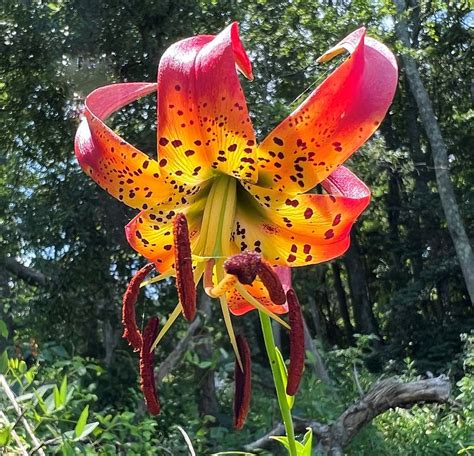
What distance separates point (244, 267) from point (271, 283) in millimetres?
30

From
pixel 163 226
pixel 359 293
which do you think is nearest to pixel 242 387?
pixel 163 226

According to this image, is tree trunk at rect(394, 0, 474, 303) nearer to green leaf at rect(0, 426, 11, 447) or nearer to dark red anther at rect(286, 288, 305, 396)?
green leaf at rect(0, 426, 11, 447)

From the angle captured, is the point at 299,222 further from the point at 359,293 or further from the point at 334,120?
the point at 359,293

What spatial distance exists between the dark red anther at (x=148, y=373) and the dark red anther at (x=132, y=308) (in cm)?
1

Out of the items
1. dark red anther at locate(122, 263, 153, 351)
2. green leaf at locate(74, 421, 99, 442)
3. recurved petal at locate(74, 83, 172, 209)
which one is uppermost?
recurved petal at locate(74, 83, 172, 209)

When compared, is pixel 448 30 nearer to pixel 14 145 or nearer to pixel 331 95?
pixel 14 145

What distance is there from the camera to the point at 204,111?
1.91 feet

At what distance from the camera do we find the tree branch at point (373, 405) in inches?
111

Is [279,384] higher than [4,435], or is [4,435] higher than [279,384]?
[279,384]

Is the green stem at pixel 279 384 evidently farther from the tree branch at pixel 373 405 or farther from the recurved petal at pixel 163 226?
the tree branch at pixel 373 405

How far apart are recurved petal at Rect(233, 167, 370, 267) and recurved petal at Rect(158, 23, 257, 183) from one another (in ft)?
0.13

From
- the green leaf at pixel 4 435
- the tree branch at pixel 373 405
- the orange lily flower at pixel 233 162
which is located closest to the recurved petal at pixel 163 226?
the orange lily flower at pixel 233 162

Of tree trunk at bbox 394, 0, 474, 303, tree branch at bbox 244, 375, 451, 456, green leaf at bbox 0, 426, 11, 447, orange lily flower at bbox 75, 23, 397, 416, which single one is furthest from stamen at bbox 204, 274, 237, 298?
tree trunk at bbox 394, 0, 474, 303

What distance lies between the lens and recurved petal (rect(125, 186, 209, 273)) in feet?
2.34
